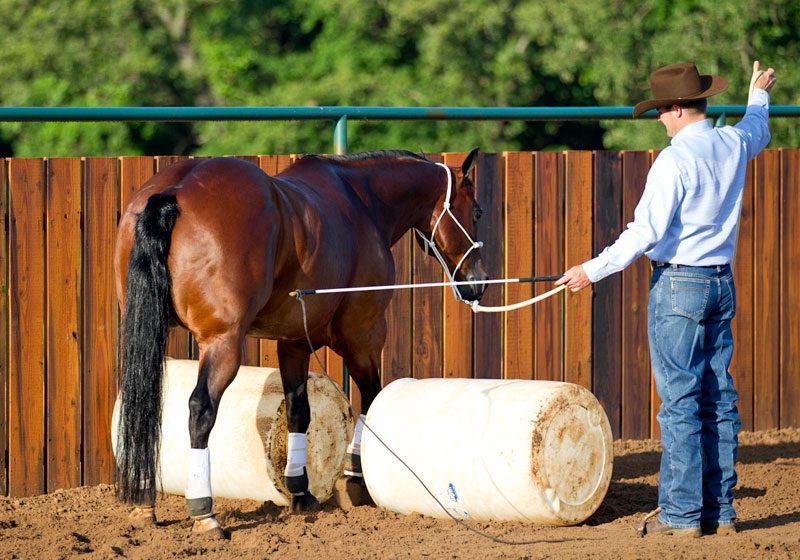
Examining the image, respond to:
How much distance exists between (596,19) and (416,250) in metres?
10.1

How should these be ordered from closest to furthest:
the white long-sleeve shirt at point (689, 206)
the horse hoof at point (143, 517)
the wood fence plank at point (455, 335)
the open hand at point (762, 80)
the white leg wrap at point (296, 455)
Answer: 1. the white long-sleeve shirt at point (689, 206)
2. the horse hoof at point (143, 517)
3. the open hand at point (762, 80)
4. the white leg wrap at point (296, 455)
5. the wood fence plank at point (455, 335)

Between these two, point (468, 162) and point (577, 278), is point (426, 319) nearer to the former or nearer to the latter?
point (468, 162)

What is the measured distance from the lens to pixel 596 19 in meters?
16.2

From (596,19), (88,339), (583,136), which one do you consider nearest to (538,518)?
(88,339)

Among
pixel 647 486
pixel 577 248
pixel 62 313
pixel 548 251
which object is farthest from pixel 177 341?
pixel 647 486

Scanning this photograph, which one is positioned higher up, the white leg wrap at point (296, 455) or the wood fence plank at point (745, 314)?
the wood fence plank at point (745, 314)

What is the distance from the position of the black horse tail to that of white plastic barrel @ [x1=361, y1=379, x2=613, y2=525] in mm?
1198

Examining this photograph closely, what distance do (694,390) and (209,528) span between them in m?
2.19

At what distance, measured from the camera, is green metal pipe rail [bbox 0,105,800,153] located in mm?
6152

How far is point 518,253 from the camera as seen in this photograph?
7.34 meters

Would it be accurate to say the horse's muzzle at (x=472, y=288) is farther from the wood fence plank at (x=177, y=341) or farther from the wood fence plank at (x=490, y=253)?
the wood fence plank at (x=177, y=341)

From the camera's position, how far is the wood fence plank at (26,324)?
6.21m

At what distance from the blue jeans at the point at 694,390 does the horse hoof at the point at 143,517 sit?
7.57 ft

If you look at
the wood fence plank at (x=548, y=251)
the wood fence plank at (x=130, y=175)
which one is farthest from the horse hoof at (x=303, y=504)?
the wood fence plank at (x=548, y=251)
